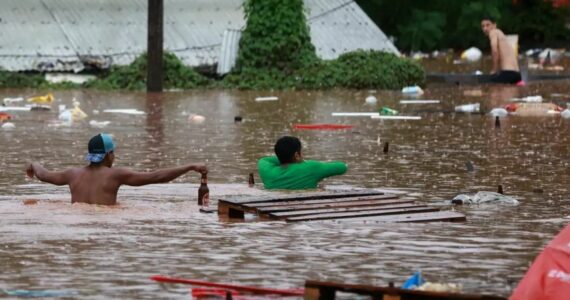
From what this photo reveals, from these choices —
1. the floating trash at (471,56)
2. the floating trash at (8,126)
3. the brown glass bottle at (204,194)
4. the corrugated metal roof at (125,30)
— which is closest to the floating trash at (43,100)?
the floating trash at (8,126)

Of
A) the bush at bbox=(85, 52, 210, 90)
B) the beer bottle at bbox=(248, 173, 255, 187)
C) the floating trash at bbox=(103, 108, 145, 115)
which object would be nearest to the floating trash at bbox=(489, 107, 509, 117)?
the floating trash at bbox=(103, 108, 145, 115)

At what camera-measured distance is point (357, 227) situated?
35.7ft

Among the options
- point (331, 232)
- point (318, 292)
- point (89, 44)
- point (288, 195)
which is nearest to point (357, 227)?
point (331, 232)

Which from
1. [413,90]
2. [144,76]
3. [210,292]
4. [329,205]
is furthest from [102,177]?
[144,76]

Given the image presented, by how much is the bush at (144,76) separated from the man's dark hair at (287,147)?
60.6 feet

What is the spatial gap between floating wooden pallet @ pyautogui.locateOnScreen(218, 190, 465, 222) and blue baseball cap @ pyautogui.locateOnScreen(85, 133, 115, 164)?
1060 mm

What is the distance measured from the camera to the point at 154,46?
29969 mm

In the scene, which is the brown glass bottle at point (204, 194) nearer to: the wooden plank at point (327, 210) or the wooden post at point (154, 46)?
the wooden plank at point (327, 210)

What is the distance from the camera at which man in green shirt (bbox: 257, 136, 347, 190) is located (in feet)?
43.2

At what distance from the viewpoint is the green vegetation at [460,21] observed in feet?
163

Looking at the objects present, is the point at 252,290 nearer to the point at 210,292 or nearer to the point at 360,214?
the point at 210,292

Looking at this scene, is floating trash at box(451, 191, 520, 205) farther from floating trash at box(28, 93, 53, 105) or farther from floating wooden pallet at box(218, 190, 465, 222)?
floating trash at box(28, 93, 53, 105)

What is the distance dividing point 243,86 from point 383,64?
301 centimetres

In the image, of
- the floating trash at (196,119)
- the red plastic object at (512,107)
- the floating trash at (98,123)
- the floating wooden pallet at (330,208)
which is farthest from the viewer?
the red plastic object at (512,107)
